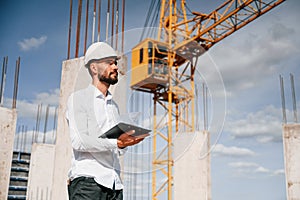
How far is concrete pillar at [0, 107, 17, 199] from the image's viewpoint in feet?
16.0

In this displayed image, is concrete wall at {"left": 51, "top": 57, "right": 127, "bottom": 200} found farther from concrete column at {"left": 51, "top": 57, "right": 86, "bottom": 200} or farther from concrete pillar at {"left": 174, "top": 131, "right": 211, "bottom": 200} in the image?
concrete pillar at {"left": 174, "top": 131, "right": 211, "bottom": 200}

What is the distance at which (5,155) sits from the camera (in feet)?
16.4

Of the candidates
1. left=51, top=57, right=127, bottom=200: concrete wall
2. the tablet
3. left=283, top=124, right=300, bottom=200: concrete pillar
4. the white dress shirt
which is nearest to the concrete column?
left=51, top=57, right=127, bottom=200: concrete wall

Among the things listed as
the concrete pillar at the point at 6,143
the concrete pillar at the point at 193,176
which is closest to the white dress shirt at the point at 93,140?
the concrete pillar at the point at 6,143

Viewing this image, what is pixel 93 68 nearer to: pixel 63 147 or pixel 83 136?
pixel 83 136

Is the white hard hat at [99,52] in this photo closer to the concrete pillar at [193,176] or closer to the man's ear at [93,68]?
the man's ear at [93,68]

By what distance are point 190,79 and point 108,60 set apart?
1037 millimetres

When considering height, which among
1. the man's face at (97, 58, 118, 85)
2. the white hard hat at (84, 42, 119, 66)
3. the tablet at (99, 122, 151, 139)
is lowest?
the tablet at (99, 122, 151, 139)

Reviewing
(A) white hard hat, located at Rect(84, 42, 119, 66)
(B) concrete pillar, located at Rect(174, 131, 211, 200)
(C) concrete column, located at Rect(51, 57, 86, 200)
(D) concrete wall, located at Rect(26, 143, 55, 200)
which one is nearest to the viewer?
(A) white hard hat, located at Rect(84, 42, 119, 66)

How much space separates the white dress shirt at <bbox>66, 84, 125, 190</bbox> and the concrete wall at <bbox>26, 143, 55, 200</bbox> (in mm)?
7934

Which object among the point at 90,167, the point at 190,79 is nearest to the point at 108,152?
the point at 90,167

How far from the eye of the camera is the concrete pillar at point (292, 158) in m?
6.38

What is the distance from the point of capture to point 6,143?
5062 mm

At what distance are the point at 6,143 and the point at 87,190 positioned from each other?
4.25 metres
